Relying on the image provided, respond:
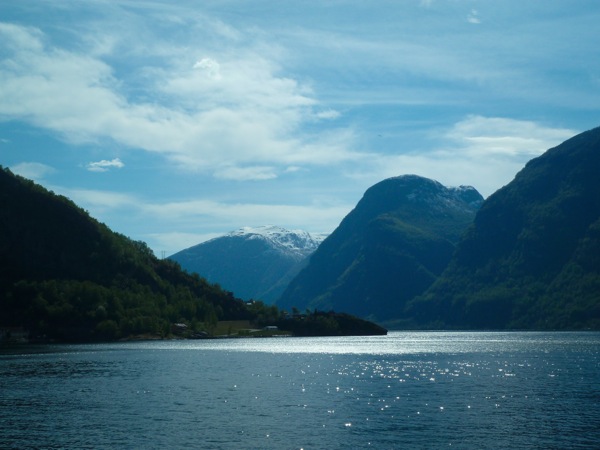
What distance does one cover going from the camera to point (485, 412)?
97.2 metres

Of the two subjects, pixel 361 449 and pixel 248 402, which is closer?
pixel 361 449

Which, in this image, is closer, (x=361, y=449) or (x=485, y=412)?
(x=361, y=449)

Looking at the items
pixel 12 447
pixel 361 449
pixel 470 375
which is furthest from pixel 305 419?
pixel 470 375

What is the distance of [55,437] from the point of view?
8019cm

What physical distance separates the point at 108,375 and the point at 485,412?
8984cm

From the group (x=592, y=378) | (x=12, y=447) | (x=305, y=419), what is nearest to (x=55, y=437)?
(x=12, y=447)

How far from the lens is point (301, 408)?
335 ft

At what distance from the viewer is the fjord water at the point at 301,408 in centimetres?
7856

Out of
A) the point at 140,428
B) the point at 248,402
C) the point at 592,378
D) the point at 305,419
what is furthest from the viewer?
the point at 592,378

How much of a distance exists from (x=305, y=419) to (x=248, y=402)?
1962 centimetres

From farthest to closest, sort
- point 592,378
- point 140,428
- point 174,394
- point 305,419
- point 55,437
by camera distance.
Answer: point 592,378 < point 174,394 < point 305,419 < point 140,428 < point 55,437

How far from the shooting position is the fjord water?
78562 mm

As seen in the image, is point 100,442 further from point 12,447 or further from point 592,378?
point 592,378

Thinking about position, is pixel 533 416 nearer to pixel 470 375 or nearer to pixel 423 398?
pixel 423 398
